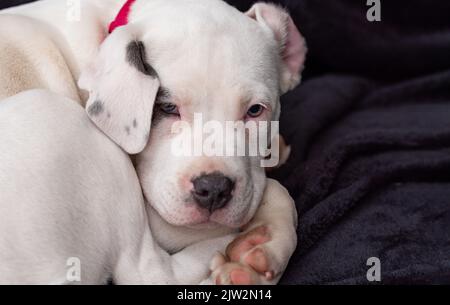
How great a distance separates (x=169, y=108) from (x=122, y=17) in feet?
1.47

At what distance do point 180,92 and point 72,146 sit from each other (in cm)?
40

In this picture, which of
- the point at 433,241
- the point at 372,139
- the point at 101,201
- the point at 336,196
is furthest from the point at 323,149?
the point at 101,201

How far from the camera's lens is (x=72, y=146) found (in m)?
1.90

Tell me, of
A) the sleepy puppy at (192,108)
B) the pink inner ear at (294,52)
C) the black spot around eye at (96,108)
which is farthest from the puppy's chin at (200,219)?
the pink inner ear at (294,52)

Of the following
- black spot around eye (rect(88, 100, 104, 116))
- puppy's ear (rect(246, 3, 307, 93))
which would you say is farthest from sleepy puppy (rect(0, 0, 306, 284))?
puppy's ear (rect(246, 3, 307, 93))

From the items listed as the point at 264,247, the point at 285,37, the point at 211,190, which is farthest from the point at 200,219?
the point at 285,37

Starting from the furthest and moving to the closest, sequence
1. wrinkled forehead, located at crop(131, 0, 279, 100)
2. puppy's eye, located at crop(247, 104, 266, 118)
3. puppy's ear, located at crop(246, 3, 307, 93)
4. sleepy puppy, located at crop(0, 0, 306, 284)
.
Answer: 1. puppy's ear, located at crop(246, 3, 307, 93)
2. puppy's eye, located at crop(247, 104, 266, 118)
3. wrinkled forehead, located at crop(131, 0, 279, 100)
4. sleepy puppy, located at crop(0, 0, 306, 284)

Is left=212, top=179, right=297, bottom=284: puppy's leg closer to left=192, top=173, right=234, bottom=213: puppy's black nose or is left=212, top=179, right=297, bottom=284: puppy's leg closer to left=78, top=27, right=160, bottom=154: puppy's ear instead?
left=192, top=173, right=234, bottom=213: puppy's black nose

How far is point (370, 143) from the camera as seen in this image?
3100 millimetres

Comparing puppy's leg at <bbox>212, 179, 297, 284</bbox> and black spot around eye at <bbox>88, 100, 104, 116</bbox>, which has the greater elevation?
black spot around eye at <bbox>88, 100, 104, 116</bbox>

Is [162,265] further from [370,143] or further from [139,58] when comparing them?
[370,143]

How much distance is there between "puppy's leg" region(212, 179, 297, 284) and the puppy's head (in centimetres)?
7

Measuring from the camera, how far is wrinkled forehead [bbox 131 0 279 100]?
84.0 inches

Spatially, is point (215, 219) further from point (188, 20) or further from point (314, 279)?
point (188, 20)
